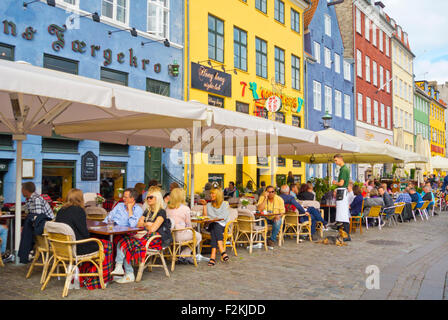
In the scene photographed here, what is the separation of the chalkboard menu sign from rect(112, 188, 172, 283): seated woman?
6.61 metres

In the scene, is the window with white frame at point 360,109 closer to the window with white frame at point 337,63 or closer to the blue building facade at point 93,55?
the window with white frame at point 337,63

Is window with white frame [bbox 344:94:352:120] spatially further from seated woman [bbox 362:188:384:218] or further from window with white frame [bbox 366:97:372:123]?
seated woman [bbox 362:188:384:218]

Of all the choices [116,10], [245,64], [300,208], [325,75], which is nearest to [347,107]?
[325,75]

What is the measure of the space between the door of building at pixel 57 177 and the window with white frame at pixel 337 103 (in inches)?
827

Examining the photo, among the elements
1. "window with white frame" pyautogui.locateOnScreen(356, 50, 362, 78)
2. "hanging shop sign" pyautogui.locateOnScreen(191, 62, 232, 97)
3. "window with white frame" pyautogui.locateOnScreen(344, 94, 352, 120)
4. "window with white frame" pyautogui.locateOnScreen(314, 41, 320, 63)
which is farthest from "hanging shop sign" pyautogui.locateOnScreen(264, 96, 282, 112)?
"window with white frame" pyautogui.locateOnScreen(356, 50, 362, 78)

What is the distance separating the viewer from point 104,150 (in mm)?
13297

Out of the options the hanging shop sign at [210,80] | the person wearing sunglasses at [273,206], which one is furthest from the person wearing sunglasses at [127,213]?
the hanging shop sign at [210,80]

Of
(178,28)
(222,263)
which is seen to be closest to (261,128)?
(222,263)

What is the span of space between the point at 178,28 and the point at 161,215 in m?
11.2

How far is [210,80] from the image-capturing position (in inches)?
679

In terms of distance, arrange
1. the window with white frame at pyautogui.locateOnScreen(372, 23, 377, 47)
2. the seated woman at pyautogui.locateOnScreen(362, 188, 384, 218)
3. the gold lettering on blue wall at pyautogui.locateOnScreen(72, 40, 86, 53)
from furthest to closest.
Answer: the window with white frame at pyautogui.locateOnScreen(372, 23, 377, 47), the seated woman at pyautogui.locateOnScreen(362, 188, 384, 218), the gold lettering on blue wall at pyautogui.locateOnScreen(72, 40, 86, 53)

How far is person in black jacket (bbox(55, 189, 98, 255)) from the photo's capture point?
18.3 ft
